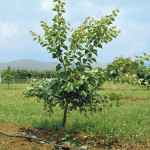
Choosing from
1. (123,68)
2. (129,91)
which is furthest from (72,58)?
(129,91)

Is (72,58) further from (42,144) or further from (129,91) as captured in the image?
(129,91)

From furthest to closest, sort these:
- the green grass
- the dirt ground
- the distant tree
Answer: the green grass, the dirt ground, the distant tree

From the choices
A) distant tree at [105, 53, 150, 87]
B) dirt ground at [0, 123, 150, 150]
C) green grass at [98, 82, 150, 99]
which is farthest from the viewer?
green grass at [98, 82, 150, 99]

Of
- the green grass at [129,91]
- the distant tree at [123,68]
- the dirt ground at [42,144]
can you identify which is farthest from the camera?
the green grass at [129,91]

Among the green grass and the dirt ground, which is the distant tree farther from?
the green grass

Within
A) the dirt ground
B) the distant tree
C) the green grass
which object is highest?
the distant tree

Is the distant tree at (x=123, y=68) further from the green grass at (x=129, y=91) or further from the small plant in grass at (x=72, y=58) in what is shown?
the green grass at (x=129, y=91)

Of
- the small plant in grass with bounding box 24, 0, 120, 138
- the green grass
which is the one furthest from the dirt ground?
the green grass

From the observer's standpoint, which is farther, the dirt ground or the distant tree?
the dirt ground

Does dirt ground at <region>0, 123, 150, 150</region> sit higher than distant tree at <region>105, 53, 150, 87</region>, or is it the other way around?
distant tree at <region>105, 53, 150, 87</region>

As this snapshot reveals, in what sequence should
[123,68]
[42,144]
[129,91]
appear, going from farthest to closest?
[129,91]
[42,144]
[123,68]

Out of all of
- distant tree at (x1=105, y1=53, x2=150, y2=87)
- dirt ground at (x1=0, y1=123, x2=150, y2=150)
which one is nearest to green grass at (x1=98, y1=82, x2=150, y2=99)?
dirt ground at (x1=0, y1=123, x2=150, y2=150)

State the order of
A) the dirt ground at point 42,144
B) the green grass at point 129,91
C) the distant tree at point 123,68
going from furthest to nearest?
the green grass at point 129,91, the dirt ground at point 42,144, the distant tree at point 123,68

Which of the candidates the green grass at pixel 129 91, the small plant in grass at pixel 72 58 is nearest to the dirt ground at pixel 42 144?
the small plant in grass at pixel 72 58
